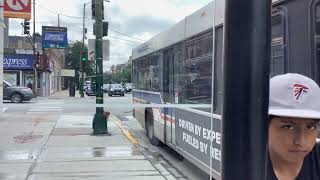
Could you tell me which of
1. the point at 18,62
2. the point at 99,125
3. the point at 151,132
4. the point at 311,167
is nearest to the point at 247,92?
the point at 311,167

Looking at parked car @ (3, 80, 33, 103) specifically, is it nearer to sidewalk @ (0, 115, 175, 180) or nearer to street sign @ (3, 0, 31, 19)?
sidewalk @ (0, 115, 175, 180)

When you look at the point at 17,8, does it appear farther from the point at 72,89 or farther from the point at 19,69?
the point at 72,89

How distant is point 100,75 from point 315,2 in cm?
1132

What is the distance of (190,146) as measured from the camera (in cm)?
805

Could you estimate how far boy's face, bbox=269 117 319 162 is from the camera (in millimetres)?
1462

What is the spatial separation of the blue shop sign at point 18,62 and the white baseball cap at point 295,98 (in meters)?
42.8

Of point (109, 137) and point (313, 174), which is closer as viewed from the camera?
point (313, 174)

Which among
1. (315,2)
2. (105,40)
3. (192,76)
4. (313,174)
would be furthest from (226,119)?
(105,40)

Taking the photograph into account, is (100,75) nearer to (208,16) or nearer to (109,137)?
(109,137)

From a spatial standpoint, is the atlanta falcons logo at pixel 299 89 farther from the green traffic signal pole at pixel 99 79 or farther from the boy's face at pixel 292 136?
the green traffic signal pole at pixel 99 79

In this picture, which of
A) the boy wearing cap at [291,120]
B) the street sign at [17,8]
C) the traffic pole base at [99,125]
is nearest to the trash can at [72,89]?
the traffic pole base at [99,125]

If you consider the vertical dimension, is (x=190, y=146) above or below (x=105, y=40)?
below

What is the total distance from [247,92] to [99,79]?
1417 cm

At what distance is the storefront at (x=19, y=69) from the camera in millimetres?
43125
